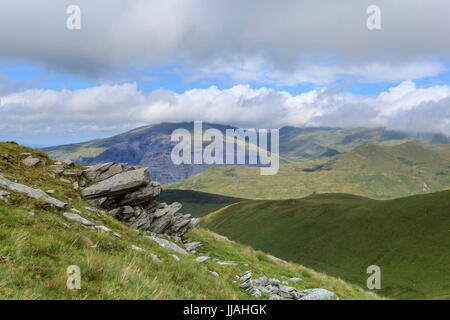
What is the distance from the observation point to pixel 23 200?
17094mm

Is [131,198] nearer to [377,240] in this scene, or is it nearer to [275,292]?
[275,292]

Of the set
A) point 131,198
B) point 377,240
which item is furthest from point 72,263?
point 377,240

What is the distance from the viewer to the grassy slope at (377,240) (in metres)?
102

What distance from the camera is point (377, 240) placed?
131 meters

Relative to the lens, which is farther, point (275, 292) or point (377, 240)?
point (377, 240)

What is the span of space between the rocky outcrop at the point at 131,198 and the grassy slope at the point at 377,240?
290 ft

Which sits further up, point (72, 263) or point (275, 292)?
point (72, 263)

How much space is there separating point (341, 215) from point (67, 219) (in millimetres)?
166136

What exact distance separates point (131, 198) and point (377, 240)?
132 meters

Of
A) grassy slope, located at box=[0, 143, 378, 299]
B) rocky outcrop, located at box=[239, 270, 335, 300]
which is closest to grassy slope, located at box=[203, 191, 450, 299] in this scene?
rocky outcrop, located at box=[239, 270, 335, 300]

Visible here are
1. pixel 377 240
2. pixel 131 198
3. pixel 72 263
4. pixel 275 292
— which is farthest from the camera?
pixel 377 240
